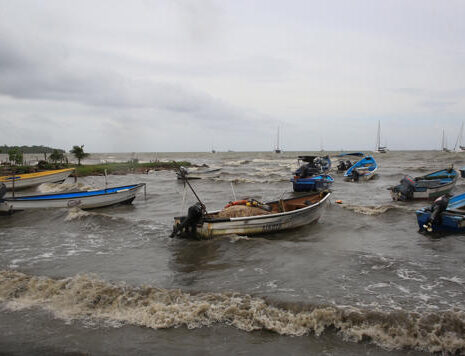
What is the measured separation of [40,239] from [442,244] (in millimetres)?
14640

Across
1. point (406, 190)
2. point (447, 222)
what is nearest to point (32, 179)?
point (406, 190)

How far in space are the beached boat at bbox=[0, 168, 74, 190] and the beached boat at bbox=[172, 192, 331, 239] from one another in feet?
70.9

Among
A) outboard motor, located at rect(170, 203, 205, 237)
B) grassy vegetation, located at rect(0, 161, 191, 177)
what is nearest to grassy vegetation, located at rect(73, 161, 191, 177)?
grassy vegetation, located at rect(0, 161, 191, 177)

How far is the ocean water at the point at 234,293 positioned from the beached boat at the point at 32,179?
1618 centimetres

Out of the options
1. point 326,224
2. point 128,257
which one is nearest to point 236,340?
point 128,257

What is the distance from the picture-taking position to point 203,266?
9.56 meters

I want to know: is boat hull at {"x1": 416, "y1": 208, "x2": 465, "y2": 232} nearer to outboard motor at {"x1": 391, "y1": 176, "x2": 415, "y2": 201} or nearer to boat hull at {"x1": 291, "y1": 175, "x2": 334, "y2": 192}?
outboard motor at {"x1": 391, "y1": 176, "x2": 415, "y2": 201}

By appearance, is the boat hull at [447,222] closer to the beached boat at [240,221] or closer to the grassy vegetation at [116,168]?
the beached boat at [240,221]

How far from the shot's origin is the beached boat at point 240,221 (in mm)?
11711

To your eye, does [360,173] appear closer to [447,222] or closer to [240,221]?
[447,222]

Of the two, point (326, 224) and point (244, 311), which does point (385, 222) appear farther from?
point (244, 311)

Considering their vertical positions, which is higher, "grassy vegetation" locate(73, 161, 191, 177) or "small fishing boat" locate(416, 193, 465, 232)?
"grassy vegetation" locate(73, 161, 191, 177)

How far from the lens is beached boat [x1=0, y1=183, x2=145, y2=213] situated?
17436mm

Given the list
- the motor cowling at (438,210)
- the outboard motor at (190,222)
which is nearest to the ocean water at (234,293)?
the outboard motor at (190,222)
